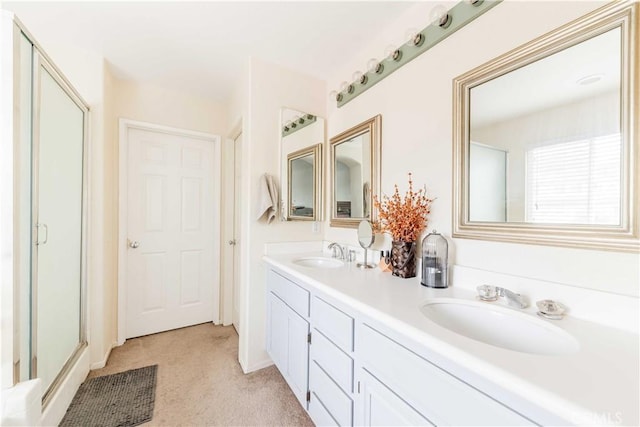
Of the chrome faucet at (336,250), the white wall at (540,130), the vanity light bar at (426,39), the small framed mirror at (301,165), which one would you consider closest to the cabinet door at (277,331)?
the chrome faucet at (336,250)

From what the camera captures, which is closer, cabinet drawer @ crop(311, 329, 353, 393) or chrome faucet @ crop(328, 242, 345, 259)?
cabinet drawer @ crop(311, 329, 353, 393)

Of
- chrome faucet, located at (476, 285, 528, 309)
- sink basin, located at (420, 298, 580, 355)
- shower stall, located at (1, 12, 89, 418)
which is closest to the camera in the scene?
sink basin, located at (420, 298, 580, 355)

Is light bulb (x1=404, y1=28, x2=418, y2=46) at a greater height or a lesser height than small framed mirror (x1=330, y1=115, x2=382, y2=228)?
greater

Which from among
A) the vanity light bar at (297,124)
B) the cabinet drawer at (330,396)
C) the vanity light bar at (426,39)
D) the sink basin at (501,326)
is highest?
the vanity light bar at (426,39)

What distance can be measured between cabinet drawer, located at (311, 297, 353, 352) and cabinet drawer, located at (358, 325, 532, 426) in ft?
0.34

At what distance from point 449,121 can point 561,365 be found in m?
1.06

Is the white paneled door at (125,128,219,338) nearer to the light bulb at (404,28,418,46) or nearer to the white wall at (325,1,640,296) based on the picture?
the white wall at (325,1,640,296)

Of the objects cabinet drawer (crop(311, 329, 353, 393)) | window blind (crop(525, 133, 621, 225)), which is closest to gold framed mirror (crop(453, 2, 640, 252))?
window blind (crop(525, 133, 621, 225))

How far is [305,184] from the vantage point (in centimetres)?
211

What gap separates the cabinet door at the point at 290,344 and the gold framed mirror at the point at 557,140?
1.03m

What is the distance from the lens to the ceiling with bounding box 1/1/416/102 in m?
1.47

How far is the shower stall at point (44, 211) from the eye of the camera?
101 cm

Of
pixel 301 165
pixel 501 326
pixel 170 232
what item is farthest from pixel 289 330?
pixel 170 232

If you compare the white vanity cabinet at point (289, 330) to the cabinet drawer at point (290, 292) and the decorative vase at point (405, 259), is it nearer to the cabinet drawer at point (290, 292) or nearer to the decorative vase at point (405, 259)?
the cabinet drawer at point (290, 292)
